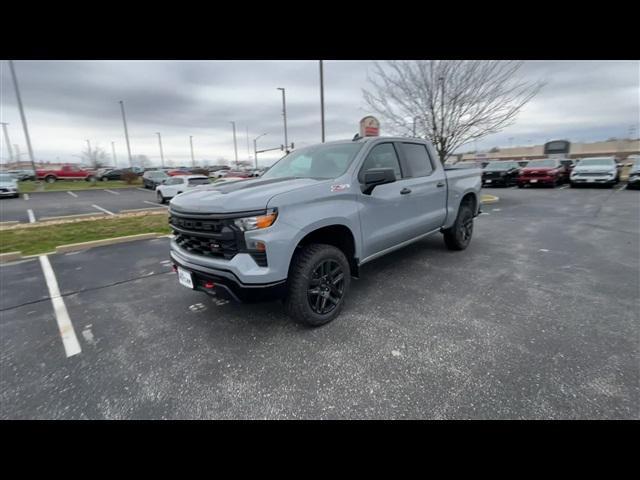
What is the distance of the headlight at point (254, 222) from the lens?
8.07 feet

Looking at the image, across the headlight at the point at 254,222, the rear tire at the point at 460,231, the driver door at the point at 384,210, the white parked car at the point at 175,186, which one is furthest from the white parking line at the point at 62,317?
the white parked car at the point at 175,186

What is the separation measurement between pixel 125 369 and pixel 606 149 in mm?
86853

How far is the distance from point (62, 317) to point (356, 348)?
3.34 m

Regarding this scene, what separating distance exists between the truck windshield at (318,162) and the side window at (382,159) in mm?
175

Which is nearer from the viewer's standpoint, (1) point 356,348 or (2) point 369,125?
(1) point 356,348

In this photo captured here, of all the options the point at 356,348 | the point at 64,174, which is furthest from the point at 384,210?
the point at 64,174

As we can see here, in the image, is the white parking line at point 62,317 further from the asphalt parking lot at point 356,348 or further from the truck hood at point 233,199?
the truck hood at point 233,199

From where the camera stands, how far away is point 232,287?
8.19ft

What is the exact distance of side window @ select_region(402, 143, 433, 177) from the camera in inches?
165

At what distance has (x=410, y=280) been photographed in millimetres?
4219

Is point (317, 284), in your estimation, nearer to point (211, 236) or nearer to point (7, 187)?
point (211, 236)

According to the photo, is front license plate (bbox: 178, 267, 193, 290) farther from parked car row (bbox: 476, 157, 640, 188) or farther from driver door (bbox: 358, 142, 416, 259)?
parked car row (bbox: 476, 157, 640, 188)
